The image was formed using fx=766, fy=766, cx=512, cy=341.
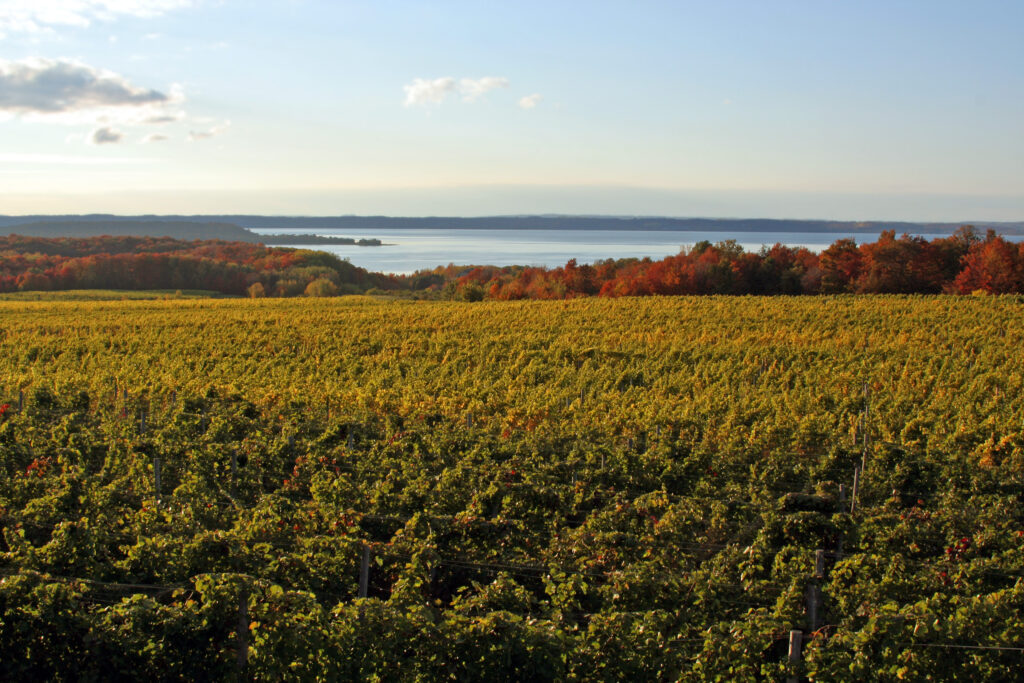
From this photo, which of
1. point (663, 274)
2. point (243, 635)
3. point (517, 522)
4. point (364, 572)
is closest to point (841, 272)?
point (663, 274)

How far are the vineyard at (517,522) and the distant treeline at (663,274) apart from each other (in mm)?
34220

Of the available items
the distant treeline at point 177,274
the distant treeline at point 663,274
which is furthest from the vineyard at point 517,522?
the distant treeline at point 177,274

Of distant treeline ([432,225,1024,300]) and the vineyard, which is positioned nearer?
the vineyard

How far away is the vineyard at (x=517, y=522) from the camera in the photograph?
18.6ft

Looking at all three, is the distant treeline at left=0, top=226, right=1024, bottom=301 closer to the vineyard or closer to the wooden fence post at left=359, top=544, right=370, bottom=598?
the vineyard

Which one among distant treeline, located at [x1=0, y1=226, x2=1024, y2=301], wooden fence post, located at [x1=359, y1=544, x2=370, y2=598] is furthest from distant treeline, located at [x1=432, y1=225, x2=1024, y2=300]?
wooden fence post, located at [x1=359, y1=544, x2=370, y2=598]

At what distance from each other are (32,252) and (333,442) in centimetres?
11252

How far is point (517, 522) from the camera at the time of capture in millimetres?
8156

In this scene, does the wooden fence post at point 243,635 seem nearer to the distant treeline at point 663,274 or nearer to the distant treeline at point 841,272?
the distant treeline at point 841,272

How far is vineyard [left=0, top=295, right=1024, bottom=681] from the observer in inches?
223

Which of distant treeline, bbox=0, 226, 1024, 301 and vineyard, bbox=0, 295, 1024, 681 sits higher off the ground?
distant treeline, bbox=0, 226, 1024, 301

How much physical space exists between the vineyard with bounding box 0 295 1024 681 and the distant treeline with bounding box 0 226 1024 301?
34220 millimetres

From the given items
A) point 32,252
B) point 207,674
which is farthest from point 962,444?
point 32,252

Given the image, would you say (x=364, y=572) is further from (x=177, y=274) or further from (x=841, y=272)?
(x=177, y=274)
